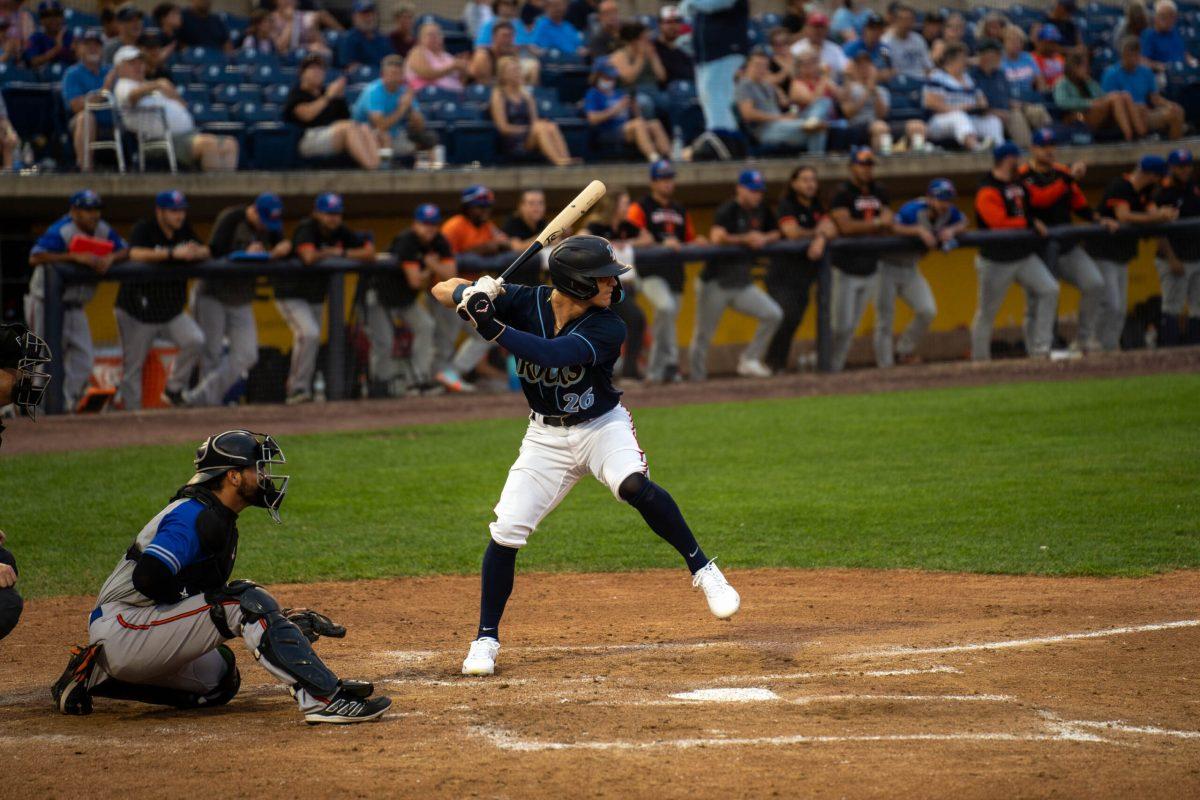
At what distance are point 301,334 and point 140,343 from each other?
135cm

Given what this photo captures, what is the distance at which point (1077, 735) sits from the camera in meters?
4.39

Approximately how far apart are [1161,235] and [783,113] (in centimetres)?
426

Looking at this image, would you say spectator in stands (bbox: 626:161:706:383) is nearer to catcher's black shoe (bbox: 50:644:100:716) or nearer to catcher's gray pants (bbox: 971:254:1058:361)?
catcher's gray pants (bbox: 971:254:1058:361)

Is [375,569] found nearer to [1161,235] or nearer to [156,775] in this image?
[156,775]

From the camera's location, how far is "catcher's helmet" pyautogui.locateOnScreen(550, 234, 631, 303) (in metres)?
5.32

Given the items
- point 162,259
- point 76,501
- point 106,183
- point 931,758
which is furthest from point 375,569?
point 106,183

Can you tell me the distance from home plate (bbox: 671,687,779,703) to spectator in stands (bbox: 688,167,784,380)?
355 inches

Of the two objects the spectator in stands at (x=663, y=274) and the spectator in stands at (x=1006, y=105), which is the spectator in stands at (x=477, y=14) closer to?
the spectator in stands at (x=663, y=274)

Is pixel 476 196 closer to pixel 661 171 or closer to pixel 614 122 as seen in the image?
pixel 661 171

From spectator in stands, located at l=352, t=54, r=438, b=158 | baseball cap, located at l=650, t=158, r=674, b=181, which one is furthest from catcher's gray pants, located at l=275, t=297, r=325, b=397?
baseball cap, located at l=650, t=158, r=674, b=181

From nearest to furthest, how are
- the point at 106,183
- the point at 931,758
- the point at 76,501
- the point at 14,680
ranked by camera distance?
the point at 931,758 < the point at 14,680 < the point at 76,501 < the point at 106,183

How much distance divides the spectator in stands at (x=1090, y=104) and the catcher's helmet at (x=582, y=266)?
1359 centimetres

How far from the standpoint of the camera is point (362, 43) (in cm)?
1608

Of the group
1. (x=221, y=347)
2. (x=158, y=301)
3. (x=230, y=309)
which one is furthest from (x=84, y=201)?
(x=221, y=347)
